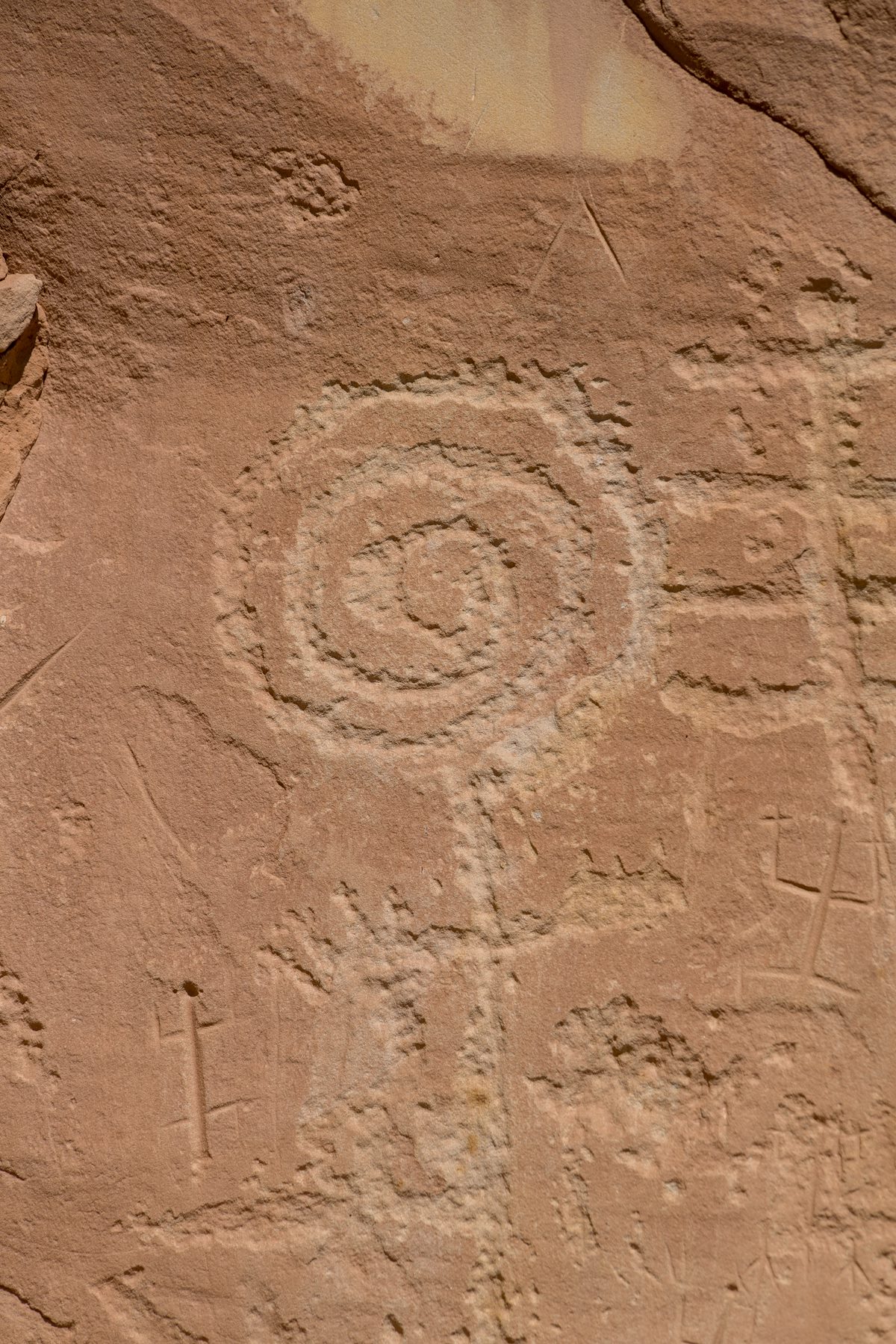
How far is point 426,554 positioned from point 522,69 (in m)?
0.88

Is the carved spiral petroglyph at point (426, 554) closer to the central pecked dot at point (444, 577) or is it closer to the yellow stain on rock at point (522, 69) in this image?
the central pecked dot at point (444, 577)

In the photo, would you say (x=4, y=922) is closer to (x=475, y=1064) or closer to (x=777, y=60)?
(x=475, y=1064)

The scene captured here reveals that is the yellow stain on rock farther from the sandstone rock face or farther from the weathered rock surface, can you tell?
the weathered rock surface

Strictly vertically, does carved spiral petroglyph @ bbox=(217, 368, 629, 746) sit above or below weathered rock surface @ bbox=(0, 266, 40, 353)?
below

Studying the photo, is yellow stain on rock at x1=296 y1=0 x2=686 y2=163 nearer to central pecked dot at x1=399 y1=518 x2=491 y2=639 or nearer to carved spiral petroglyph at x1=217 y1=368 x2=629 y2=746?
carved spiral petroglyph at x1=217 y1=368 x2=629 y2=746

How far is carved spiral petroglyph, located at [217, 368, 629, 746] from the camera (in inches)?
78.8

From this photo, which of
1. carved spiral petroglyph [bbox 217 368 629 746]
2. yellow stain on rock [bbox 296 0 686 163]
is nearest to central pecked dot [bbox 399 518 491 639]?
carved spiral petroglyph [bbox 217 368 629 746]

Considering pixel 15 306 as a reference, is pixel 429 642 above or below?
below

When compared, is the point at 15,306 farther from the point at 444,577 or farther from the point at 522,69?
the point at 522,69

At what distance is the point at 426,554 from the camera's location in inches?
79.4

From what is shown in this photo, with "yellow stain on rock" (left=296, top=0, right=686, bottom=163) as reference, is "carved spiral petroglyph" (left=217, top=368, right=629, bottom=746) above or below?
below

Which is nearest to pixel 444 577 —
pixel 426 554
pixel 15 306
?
pixel 426 554

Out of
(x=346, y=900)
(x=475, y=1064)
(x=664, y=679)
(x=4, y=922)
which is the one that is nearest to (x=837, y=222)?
(x=664, y=679)

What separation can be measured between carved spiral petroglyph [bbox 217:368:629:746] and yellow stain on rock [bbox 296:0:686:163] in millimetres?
446
